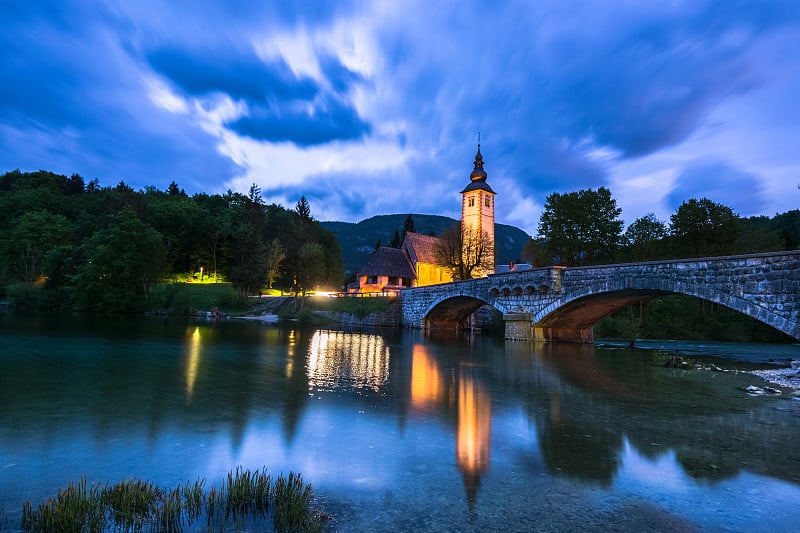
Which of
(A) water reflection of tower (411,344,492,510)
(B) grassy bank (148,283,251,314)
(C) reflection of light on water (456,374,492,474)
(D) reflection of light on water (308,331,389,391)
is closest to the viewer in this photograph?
(A) water reflection of tower (411,344,492,510)

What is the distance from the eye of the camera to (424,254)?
75125mm

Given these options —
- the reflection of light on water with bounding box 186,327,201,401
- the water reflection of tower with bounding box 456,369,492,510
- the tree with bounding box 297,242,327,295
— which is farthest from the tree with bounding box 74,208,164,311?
the water reflection of tower with bounding box 456,369,492,510

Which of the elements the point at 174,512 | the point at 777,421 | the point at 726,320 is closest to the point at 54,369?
the point at 174,512

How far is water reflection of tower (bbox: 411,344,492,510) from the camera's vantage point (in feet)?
20.4

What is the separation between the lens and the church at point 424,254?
68.4 metres

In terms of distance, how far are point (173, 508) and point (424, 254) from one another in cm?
7116

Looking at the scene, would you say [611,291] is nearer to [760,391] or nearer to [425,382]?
[760,391]

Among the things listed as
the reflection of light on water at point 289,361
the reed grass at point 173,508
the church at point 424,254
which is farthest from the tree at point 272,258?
the reed grass at point 173,508

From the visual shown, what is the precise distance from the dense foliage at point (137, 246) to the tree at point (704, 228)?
46446 millimetres

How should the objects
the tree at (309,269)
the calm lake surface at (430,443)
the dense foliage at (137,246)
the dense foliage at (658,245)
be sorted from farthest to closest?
the tree at (309,269)
the dense foliage at (137,246)
the dense foliage at (658,245)
the calm lake surface at (430,443)

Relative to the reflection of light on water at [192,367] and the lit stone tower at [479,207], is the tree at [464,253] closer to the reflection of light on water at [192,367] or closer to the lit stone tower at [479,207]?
the lit stone tower at [479,207]

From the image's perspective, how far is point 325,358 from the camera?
62.7 feet

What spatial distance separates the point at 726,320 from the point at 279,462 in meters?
58.1

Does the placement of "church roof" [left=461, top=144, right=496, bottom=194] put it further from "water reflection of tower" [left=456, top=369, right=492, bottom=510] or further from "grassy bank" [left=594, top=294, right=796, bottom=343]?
"water reflection of tower" [left=456, top=369, right=492, bottom=510]
